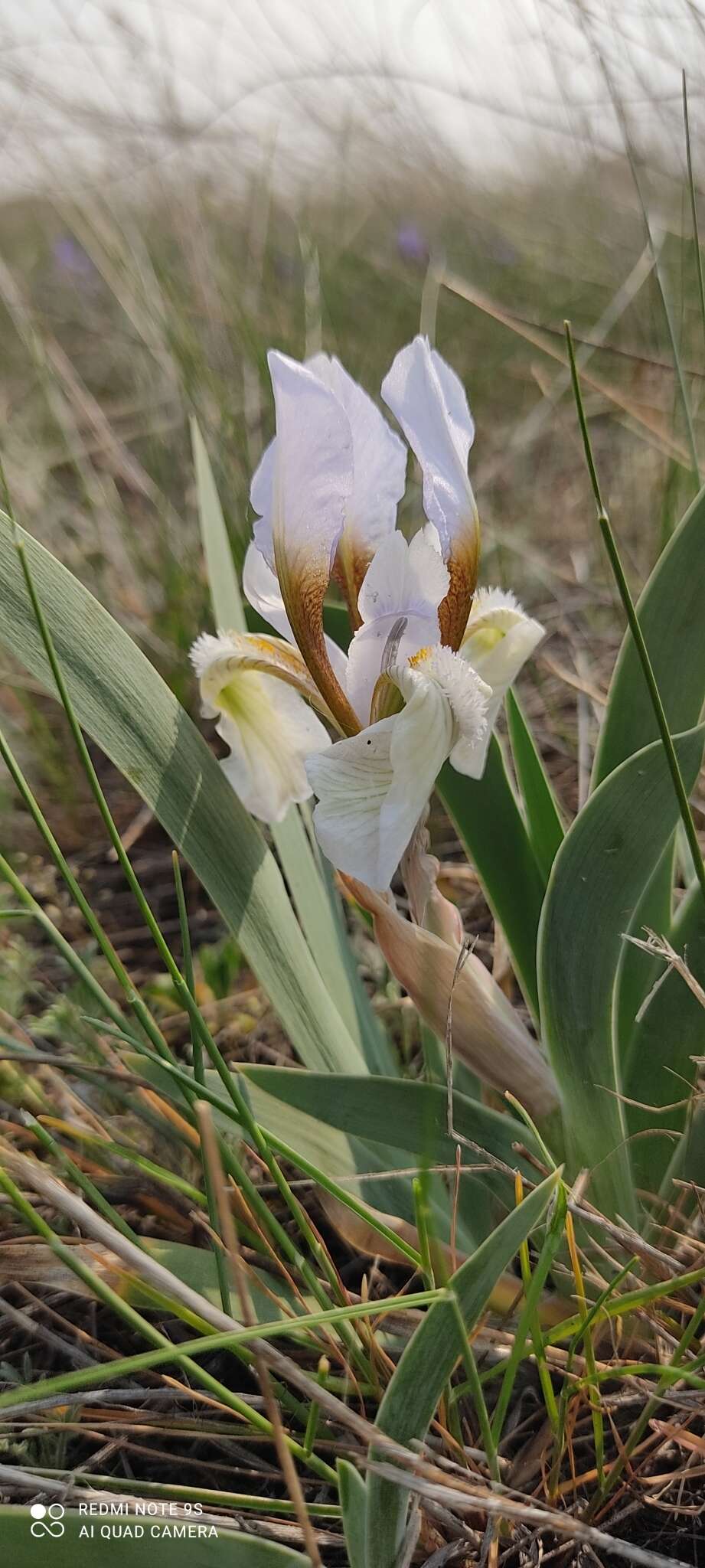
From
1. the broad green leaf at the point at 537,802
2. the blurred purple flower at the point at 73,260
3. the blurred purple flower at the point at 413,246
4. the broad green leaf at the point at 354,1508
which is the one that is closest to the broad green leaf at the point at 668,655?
the broad green leaf at the point at 537,802

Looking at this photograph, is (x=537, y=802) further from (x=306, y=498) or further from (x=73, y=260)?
(x=73, y=260)

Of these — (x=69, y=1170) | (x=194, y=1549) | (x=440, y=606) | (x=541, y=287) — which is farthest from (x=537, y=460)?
(x=194, y=1549)

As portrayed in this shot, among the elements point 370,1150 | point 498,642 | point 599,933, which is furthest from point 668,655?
point 370,1150

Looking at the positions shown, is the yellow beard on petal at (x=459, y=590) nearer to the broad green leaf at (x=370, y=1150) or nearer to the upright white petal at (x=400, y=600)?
the upright white petal at (x=400, y=600)

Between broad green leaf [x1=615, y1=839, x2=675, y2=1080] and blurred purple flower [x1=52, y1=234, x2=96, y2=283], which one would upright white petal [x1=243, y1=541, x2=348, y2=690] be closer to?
broad green leaf [x1=615, y1=839, x2=675, y2=1080]

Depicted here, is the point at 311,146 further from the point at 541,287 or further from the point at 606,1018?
the point at 606,1018

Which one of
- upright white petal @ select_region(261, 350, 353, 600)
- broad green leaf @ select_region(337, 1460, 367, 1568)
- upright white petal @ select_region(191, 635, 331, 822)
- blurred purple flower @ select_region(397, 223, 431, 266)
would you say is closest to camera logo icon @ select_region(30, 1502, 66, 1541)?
broad green leaf @ select_region(337, 1460, 367, 1568)
